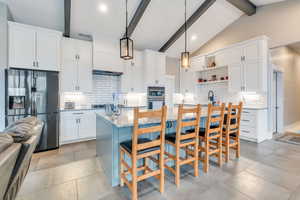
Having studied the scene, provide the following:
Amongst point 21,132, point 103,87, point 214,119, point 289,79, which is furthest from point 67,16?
point 289,79

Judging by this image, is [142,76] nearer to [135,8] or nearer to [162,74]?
[162,74]

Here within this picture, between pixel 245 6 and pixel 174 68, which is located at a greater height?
pixel 245 6

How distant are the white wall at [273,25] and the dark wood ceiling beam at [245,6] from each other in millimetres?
164

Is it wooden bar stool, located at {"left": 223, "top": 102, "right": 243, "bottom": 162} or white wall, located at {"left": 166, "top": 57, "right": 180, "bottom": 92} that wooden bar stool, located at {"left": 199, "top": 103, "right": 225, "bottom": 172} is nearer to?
wooden bar stool, located at {"left": 223, "top": 102, "right": 243, "bottom": 162}

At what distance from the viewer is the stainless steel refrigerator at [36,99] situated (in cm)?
299

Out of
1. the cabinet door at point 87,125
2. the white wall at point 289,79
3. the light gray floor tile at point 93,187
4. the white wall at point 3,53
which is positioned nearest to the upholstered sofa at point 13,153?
the light gray floor tile at point 93,187

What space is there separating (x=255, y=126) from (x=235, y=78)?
1547mm

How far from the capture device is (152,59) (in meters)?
5.23

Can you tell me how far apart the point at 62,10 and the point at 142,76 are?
2938 millimetres

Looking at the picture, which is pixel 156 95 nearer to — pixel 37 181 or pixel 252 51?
pixel 252 51

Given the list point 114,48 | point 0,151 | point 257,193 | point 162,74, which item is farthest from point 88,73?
point 257,193

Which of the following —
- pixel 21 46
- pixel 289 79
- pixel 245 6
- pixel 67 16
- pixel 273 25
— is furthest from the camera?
pixel 289 79

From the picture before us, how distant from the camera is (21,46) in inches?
125

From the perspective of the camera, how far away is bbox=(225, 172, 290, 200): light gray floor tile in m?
1.79
